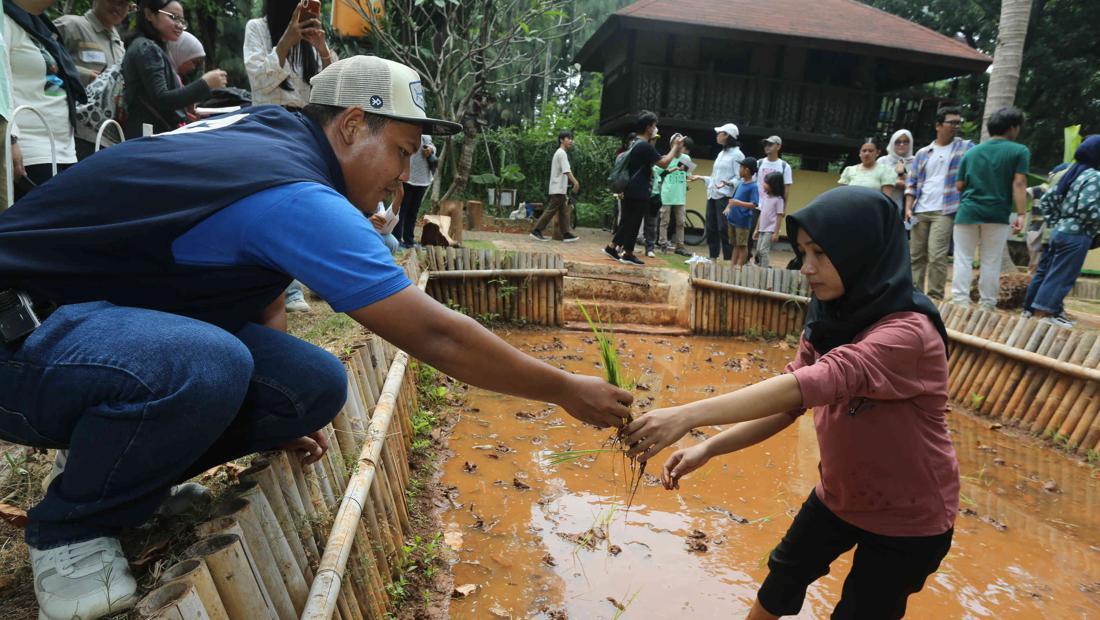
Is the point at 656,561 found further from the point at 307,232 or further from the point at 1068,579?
the point at 307,232

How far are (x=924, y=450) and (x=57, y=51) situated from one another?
427 centimetres

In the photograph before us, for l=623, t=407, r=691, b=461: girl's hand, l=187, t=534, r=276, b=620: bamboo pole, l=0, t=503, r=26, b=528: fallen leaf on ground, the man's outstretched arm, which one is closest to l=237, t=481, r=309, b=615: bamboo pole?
l=187, t=534, r=276, b=620: bamboo pole

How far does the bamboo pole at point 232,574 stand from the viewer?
1.49m

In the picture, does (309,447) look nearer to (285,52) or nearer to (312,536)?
(312,536)

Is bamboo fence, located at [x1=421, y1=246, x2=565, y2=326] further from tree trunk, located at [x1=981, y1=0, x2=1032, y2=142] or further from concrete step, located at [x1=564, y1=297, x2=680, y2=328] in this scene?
tree trunk, located at [x1=981, y1=0, x2=1032, y2=142]

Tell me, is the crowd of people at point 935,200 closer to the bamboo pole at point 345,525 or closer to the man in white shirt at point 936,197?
the man in white shirt at point 936,197

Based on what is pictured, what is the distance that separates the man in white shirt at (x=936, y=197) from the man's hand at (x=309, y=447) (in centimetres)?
757

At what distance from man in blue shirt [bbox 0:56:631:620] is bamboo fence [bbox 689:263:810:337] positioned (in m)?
6.33

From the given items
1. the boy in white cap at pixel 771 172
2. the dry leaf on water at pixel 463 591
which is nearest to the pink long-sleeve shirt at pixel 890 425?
the dry leaf on water at pixel 463 591

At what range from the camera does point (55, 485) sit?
1590mm

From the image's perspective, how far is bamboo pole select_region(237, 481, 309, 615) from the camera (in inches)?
67.8

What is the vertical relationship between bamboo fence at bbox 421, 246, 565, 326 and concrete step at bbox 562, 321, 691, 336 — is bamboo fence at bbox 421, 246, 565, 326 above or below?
above

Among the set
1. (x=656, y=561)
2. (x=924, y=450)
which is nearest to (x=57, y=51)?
(x=656, y=561)

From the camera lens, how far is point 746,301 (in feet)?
25.5
